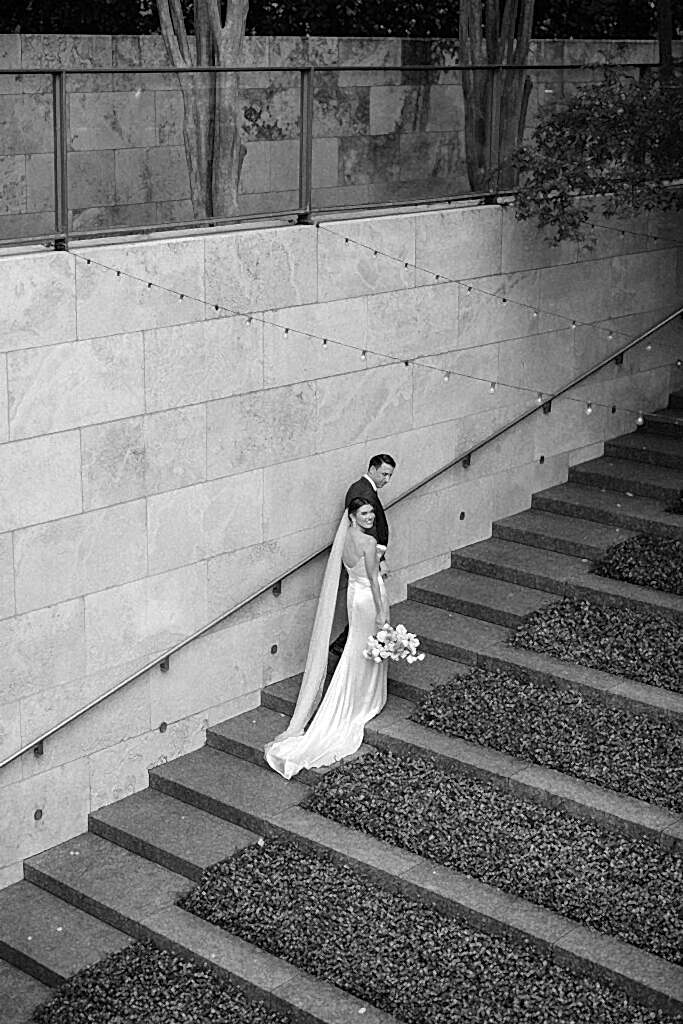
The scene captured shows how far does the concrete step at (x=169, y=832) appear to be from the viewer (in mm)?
9734

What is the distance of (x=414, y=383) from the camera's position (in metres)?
11.7

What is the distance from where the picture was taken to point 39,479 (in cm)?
935

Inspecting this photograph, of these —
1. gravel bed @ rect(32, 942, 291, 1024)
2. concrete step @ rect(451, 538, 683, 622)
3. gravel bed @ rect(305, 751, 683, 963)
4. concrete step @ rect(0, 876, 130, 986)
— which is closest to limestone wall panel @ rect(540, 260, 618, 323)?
concrete step @ rect(451, 538, 683, 622)

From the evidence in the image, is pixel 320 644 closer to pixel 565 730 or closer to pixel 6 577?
pixel 565 730

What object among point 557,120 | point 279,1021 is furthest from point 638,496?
point 279,1021

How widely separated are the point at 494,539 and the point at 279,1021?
5348 millimetres

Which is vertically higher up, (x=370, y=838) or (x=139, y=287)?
(x=139, y=287)

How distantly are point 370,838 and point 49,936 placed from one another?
2.09 m

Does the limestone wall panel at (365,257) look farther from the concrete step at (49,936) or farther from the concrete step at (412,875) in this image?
the concrete step at (49,936)

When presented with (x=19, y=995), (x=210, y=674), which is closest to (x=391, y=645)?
(x=210, y=674)

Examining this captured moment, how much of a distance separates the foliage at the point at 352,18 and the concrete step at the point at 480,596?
6.46 m

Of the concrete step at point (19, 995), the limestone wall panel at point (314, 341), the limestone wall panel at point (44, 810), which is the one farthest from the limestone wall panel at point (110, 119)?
the concrete step at point (19, 995)

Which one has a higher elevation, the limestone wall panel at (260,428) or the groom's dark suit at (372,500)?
the limestone wall panel at (260,428)

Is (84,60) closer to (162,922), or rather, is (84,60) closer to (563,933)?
(162,922)
